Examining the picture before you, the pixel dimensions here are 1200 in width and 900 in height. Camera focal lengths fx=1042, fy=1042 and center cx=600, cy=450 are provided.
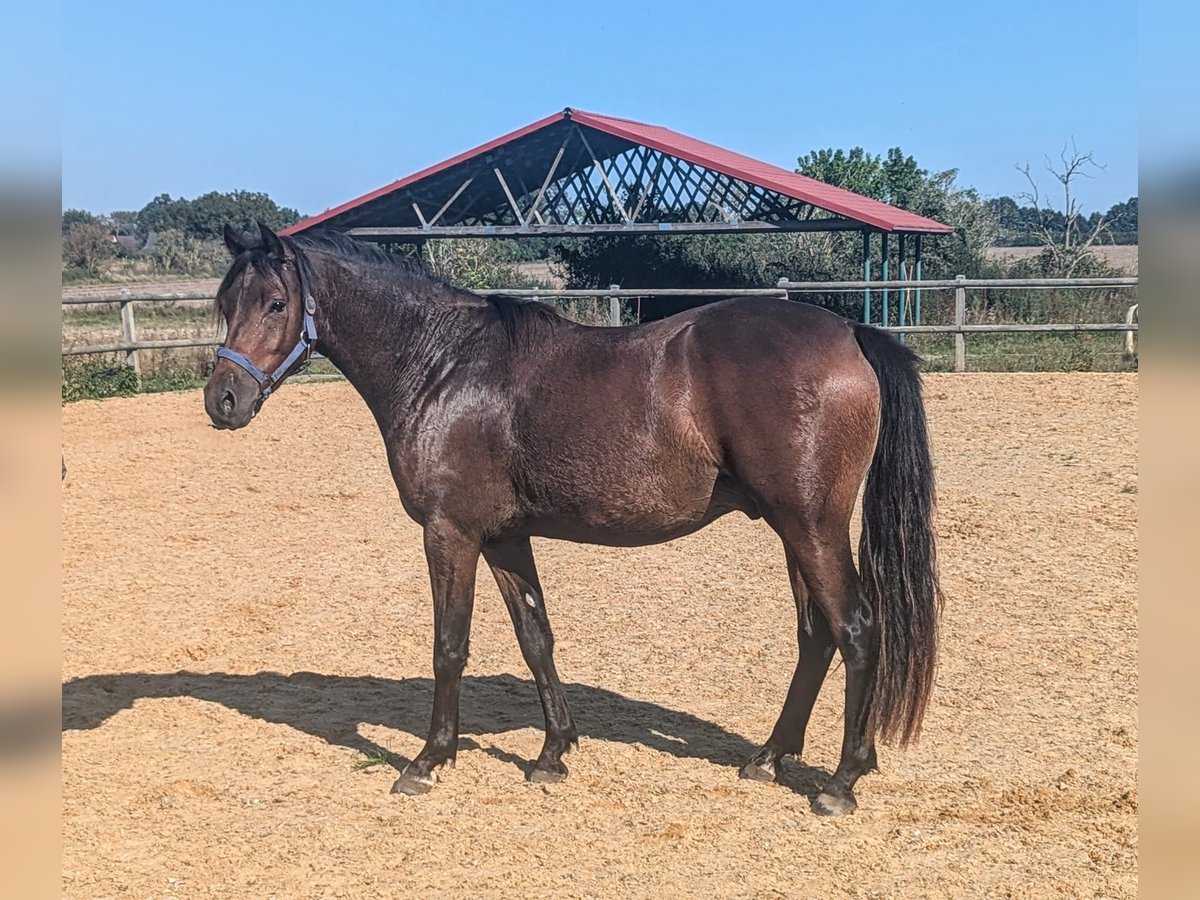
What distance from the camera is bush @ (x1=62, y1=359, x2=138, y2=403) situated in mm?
13891

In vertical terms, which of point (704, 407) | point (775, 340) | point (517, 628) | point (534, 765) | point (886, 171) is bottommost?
point (534, 765)

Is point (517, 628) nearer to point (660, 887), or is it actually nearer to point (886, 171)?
point (660, 887)

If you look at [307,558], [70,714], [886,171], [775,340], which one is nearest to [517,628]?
[775,340]

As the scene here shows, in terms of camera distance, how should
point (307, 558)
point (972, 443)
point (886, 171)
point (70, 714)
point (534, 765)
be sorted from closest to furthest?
point (534, 765) → point (70, 714) → point (307, 558) → point (972, 443) → point (886, 171)

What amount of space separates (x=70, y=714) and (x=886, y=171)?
28.9 meters

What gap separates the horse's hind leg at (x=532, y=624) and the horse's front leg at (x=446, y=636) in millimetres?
207

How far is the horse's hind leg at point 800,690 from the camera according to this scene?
13.2ft

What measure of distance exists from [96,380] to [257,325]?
11.7 metres

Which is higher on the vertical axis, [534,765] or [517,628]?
[517,628]

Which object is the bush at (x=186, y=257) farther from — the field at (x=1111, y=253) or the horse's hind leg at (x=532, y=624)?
the horse's hind leg at (x=532, y=624)

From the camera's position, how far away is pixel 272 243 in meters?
3.96

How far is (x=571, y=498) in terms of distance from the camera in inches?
154

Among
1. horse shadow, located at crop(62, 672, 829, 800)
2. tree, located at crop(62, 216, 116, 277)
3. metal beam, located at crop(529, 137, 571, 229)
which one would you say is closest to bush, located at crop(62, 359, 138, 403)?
metal beam, located at crop(529, 137, 571, 229)

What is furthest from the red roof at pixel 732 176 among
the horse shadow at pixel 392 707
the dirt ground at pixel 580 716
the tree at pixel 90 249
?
the tree at pixel 90 249
